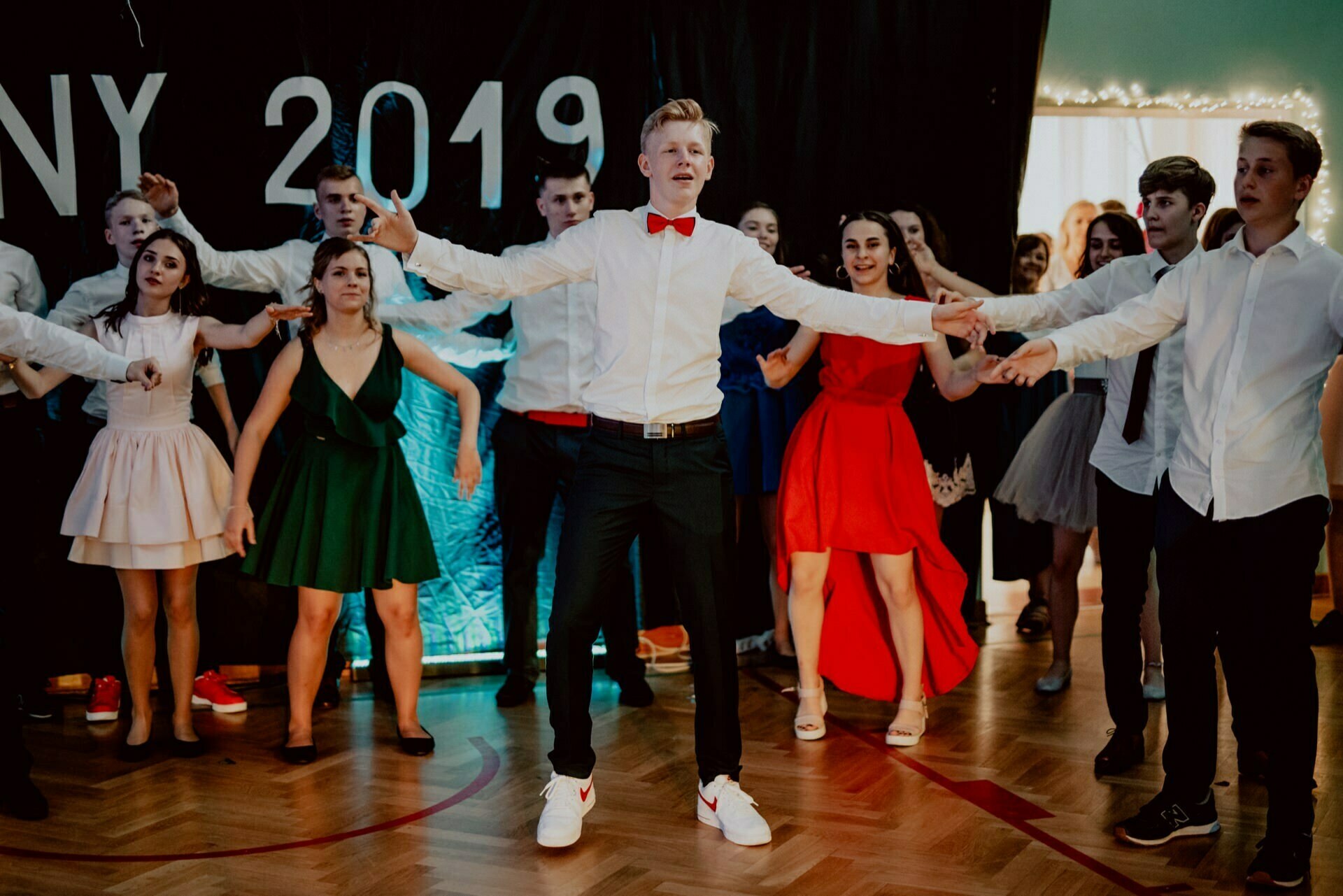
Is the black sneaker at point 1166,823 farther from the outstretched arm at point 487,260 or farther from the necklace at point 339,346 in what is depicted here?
the necklace at point 339,346

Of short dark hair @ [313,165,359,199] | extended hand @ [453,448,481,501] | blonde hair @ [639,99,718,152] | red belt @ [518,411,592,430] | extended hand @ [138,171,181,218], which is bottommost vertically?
extended hand @ [453,448,481,501]

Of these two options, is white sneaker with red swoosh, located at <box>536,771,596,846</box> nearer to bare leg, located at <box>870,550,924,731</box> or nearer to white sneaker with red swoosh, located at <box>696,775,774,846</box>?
white sneaker with red swoosh, located at <box>696,775,774,846</box>

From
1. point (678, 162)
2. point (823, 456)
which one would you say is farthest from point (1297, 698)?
point (678, 162)

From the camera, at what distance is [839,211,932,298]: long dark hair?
416 centimetres

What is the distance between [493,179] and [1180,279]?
2793 mm

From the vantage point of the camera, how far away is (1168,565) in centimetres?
322

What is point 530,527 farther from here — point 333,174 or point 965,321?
point 965,321

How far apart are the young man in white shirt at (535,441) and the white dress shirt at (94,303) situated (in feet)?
2.99

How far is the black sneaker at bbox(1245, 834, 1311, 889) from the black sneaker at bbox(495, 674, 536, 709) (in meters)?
2.54

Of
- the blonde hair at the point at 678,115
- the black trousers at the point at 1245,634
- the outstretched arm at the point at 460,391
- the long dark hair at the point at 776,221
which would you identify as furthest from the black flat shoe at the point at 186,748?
the black trousers at the point at 1245,634

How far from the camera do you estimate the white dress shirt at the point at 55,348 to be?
11.7ft

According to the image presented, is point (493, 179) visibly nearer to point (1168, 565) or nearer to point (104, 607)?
point (104, 607)

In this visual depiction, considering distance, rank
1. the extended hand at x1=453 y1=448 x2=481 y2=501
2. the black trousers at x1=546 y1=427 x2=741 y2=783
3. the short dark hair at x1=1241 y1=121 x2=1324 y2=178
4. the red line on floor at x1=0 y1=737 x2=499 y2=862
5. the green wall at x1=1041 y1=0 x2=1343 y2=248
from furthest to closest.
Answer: the green wall at x1=1041 y1=0 x2=1343 y2=248 < the extended hand at x1=453 y1=448 x2=481 y2=501 < the black trousers at x1=546 y1=427 x2=741 y2=783 < the red line on floor at x1=0 y1=737 x2=499 y2=862 < the short dark hair at x1=1241 y1=121 x2=1324 y2=178

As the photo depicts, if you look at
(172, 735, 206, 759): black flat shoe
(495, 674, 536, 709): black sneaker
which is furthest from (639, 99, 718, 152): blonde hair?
(172, 735, 206, 759): black flat shoe
